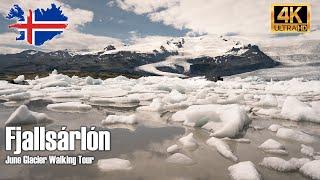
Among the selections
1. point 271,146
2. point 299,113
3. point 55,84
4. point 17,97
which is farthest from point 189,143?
point 55,84

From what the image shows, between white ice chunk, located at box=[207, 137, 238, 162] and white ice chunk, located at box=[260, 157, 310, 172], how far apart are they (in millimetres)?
584

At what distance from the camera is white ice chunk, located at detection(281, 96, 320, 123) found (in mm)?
11866

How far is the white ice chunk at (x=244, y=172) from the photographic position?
5.52 meters

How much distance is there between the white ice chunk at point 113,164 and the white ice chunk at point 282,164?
2496 millimetres

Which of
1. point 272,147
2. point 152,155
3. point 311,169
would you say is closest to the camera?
point 311,169

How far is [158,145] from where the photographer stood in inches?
303

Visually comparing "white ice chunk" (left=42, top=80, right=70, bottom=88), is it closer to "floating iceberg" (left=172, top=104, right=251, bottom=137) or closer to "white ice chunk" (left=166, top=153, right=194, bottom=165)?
"floating iceberg" (left=172, top=104, right=251, bottom=137)

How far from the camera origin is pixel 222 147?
7422mm

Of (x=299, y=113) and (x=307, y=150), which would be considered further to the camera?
(x=299, y=113)

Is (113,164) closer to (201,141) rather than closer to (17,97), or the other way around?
(201,141)

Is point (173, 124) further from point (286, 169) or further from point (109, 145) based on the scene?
point (286, 169)

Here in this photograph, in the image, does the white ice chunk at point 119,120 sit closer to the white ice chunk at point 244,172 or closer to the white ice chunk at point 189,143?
the white ice chunk at point 189,143

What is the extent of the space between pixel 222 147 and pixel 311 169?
1.99m

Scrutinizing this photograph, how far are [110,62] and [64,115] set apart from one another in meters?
185
